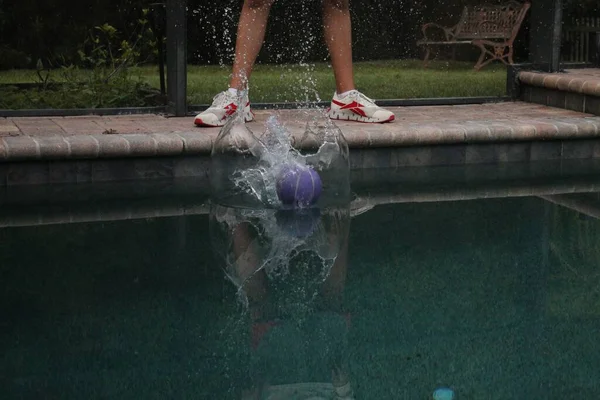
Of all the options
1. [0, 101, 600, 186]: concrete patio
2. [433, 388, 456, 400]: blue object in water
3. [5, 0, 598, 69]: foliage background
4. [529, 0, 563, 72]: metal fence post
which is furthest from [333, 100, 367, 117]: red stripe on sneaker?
[433, 388, 456, 400]: blue object in water

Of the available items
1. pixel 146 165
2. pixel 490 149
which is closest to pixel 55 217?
pixel 146 165

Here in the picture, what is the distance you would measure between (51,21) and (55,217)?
230 cm

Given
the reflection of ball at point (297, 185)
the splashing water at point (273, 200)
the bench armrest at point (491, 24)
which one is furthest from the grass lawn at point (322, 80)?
the reflection of ball at point (297, 185)

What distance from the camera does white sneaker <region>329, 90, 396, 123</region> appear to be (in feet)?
17.5

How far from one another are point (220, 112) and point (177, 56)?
1.81 feet

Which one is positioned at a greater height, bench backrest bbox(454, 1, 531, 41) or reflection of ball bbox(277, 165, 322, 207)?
bench backrest bbox(454, 1, 531, 41)

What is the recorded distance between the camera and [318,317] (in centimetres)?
276

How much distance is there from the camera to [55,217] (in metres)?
3.99

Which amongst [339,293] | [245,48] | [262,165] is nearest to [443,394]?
[339,293]

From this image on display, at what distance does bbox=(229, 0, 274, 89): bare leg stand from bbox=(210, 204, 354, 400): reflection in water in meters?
1.16

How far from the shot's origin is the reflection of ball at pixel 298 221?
3762 millimetres

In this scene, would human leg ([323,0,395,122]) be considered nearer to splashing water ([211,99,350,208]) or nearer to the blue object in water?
splashing water ([211,99,350,208])

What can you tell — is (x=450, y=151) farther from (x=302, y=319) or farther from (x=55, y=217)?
(x=302, y=319)

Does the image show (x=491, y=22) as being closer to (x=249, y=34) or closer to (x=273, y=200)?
(x=249, y=34)
